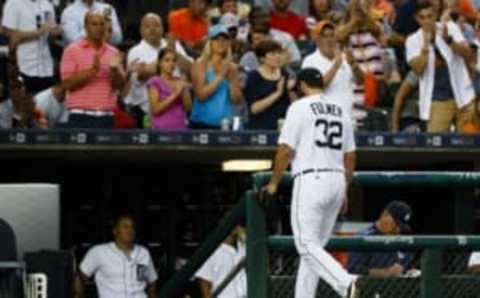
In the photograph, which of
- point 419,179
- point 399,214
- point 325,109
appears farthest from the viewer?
point 399,214

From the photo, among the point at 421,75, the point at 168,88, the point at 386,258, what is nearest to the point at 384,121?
the point at 421,75

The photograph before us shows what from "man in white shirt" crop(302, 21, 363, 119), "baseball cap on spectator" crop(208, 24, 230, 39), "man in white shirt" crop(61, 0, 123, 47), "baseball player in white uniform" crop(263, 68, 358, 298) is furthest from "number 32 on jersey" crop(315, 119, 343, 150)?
"man in white shirt" crop(61, 0, 123, 47)

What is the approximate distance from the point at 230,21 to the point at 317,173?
666 centimetres

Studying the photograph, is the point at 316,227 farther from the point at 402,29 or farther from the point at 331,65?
the point at 402,29

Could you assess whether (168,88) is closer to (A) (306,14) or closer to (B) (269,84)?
(B) (269,84)

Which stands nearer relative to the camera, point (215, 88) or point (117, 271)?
point (117, 271)

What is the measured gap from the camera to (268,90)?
1459 cm

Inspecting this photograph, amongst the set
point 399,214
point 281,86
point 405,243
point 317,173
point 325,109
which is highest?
point 281,86

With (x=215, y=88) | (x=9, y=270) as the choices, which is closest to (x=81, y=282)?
(x=215, y=88)

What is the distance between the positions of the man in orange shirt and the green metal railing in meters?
7.54

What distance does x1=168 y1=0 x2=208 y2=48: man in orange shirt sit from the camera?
1641cm

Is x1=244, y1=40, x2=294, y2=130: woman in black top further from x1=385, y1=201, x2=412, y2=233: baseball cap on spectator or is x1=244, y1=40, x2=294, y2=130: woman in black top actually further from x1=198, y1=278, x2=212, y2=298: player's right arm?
x1=385, y1=201, x2=412, y2=233: baseball cap on spectator

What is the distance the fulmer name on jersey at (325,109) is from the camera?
992 cm

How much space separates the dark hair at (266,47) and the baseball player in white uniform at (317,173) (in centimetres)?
447
